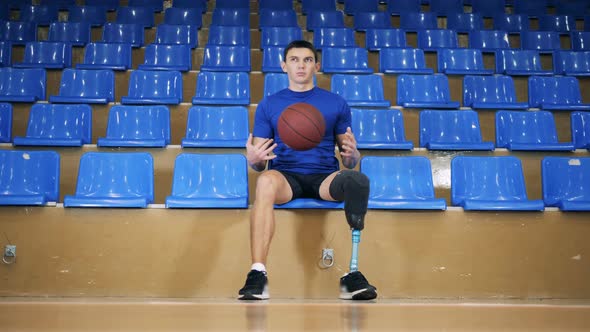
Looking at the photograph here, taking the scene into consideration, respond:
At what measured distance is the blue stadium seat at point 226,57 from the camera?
86.3 inches

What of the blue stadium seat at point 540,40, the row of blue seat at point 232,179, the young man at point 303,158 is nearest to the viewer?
the young man at point 303,158

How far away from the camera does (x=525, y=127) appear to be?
178cm

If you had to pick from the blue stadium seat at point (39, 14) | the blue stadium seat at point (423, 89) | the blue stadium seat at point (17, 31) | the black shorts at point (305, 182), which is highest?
the blue stadium seat at point (39, 14)

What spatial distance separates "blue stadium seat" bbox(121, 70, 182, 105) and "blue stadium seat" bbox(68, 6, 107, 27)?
69cm

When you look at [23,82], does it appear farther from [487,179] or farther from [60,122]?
[487,179]

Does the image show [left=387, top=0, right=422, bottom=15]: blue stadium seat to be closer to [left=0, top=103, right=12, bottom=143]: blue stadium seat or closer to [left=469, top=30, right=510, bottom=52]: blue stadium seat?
[left=469, top=30, right=510, bottom=52]: blue stadium seat

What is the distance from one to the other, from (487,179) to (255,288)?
25.8 inches

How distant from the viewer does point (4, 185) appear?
4.59ft

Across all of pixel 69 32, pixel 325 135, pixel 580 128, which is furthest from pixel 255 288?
pixel 69 32

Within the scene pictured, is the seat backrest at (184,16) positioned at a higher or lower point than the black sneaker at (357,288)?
higher

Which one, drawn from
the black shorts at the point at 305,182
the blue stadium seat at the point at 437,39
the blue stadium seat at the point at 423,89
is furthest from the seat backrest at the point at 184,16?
the black shorts at the point at 305,182

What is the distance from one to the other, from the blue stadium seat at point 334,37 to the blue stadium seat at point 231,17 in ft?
1.01

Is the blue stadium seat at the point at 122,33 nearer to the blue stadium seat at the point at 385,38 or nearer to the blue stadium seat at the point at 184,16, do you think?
the blue stadium seat at the point at 184,16

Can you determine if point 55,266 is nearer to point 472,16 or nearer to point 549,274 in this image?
point 549,274
